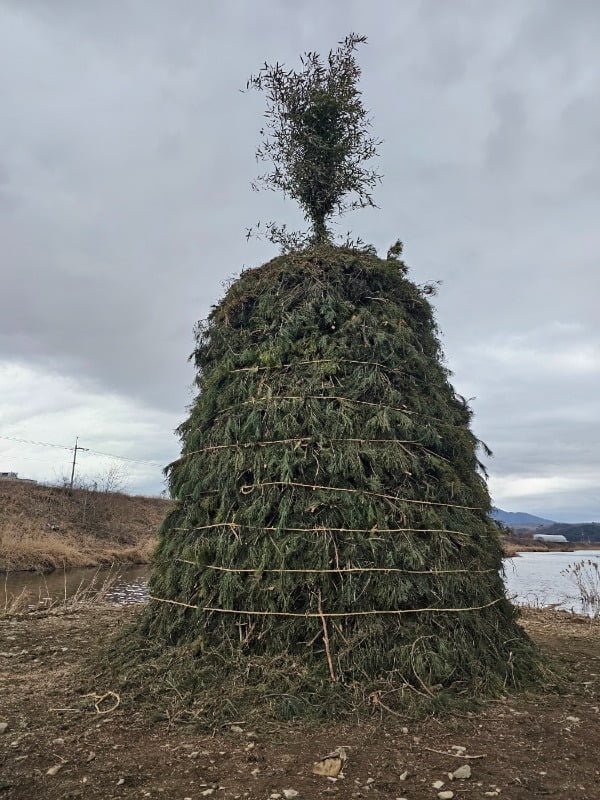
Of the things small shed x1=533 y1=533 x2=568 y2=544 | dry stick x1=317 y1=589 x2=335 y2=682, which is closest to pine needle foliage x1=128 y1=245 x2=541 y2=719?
dry stick x1=317 y1=589 x2=335 y2=682

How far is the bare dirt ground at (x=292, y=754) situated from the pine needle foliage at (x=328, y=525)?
32 centimetres

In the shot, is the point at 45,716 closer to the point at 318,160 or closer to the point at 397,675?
the point at 397,675

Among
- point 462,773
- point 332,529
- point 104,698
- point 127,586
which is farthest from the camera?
point 127,586

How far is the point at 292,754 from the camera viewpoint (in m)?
3.66

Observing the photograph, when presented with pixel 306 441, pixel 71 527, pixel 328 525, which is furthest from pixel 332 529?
pixel 71 527

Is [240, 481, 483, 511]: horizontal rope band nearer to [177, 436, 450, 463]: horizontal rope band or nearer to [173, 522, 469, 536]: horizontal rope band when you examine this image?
[173, 522, 469, 536]: horizontal rope band

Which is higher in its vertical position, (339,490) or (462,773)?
(339,490)

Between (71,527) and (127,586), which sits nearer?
(127,586)

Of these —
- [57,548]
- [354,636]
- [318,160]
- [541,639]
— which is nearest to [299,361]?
[354,636]

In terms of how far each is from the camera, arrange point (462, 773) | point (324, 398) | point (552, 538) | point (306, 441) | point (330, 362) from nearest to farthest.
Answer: point (462, 773)
point (306, 441)
point (324, 398)
point (330, 362)
point (552, 538)

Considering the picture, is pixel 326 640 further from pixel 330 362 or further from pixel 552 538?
pixel 552 538

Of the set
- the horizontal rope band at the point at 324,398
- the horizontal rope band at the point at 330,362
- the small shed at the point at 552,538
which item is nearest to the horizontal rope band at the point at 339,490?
the horizontal rope band at the point at 324,398

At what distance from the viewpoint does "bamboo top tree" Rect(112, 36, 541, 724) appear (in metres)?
4.64

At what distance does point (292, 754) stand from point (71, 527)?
3059 centimetres
